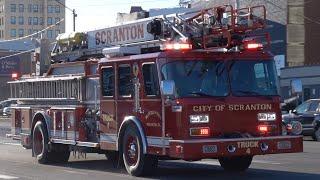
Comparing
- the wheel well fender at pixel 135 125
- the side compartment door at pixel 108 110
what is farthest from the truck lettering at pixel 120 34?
the wheel well fender at pixel 135 125

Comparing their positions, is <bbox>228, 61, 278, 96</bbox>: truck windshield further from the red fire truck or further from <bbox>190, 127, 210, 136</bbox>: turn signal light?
<bbox>190, 127, 210, 136</bbox>: turn signal light

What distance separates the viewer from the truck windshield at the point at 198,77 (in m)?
12.5

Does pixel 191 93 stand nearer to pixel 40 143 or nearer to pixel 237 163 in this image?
pixel 237 163

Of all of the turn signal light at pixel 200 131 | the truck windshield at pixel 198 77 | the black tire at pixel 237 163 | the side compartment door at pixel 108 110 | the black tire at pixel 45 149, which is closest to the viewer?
the turn signal light at pixel 200 131

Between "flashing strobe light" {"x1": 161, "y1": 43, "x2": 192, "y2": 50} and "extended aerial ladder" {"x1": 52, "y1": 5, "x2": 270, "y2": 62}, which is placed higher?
"extended aerial ladder" {"x1": 52, "y1": 5, "x2": 270, "y2": 62}

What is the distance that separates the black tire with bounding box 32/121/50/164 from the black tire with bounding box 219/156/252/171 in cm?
471

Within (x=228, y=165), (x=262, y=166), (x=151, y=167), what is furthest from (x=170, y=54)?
(x=262, y=166)

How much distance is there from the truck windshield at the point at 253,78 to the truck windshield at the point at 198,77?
8.0 inches

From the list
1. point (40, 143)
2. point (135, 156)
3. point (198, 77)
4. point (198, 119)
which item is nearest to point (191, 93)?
point (198, 77)

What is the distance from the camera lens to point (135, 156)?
13.4 m

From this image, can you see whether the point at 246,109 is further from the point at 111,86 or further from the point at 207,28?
the point at 111,86

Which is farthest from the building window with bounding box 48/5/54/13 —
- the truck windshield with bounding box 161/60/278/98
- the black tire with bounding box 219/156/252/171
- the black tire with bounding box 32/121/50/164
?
the truck windshield with bounding box 161/60/278/98

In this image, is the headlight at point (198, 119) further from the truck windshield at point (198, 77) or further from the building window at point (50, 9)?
the building window at point (50, 9)

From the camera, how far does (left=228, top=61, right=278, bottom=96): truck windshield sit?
13.0m
